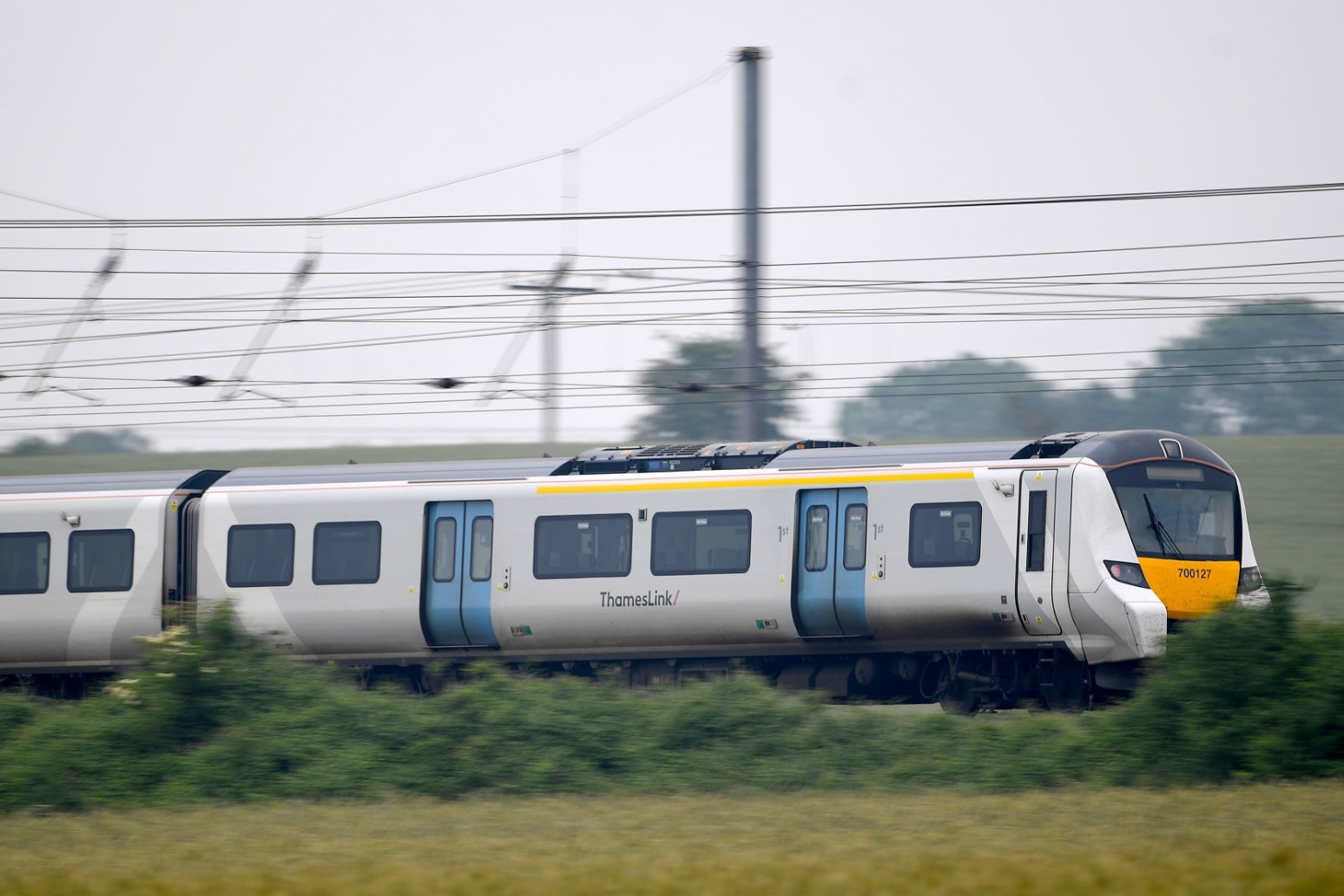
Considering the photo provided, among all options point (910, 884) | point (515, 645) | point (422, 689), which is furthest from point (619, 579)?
point (910, 884)

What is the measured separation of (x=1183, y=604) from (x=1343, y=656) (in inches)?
182

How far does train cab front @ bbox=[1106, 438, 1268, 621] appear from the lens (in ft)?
53.3

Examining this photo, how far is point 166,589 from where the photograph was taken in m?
19.2

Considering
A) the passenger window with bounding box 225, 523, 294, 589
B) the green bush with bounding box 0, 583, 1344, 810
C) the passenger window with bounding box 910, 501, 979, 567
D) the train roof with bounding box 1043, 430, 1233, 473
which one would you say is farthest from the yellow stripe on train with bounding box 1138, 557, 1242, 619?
the passenger window with bounding box 225, 523, 294, 589

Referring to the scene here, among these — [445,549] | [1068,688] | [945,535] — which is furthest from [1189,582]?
[445,549]

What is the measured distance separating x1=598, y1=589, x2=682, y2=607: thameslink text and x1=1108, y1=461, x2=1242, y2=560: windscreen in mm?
5019

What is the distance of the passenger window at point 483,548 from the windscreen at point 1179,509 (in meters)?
7.10

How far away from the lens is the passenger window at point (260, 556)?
18.9m

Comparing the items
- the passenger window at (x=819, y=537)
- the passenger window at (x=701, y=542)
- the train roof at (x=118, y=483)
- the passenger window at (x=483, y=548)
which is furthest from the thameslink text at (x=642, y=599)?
the train roof at (x=118, y=483)

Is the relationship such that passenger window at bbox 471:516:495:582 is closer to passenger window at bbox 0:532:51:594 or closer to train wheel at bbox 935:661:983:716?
train wheel at bbox 935:661:983:716

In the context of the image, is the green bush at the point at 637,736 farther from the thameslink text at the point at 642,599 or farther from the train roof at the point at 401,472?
the train roof at the point at 401,472

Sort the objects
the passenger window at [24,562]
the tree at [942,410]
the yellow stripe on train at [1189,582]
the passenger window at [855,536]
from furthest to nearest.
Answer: the tree at [942,410], the passenger window at [24,562], the passenger window at [855,536], the yellow stripe on train at [1189,582]

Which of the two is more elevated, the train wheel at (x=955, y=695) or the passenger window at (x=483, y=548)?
the passenger window at (x=483, y=548)

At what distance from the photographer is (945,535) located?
16.7 m
